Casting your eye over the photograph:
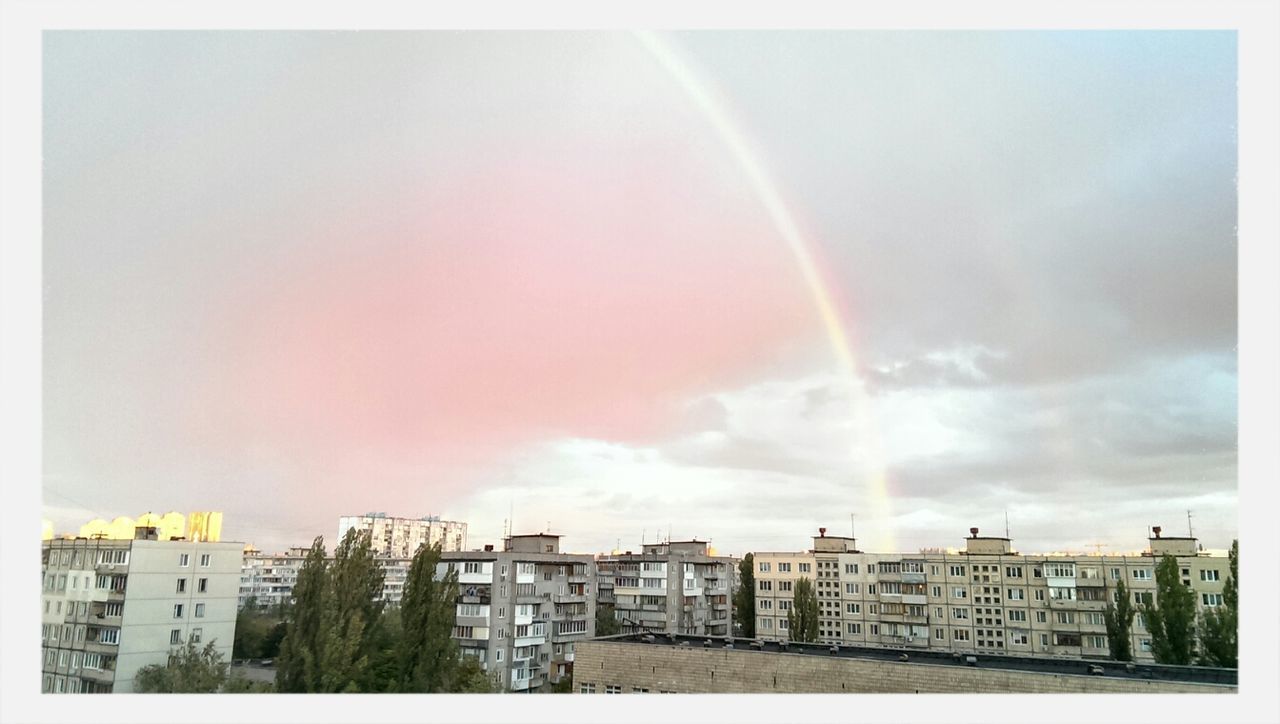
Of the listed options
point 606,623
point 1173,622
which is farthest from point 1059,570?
point 606,623

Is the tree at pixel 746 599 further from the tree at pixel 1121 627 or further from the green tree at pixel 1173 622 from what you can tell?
the green tree at pixel 1173 622

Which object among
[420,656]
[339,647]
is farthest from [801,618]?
[339,647]

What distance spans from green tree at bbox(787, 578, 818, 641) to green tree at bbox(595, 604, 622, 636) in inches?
258

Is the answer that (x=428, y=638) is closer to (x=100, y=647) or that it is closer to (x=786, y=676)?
(x=100, y=647)

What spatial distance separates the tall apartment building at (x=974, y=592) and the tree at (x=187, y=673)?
16887 mm

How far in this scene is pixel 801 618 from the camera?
2612cm

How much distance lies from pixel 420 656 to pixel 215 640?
5672 mm

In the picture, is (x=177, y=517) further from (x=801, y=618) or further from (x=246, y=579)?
(x=246, y=579)

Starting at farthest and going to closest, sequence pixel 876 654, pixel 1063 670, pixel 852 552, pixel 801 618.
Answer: pixel 852 552, pixel 801 618, pixel 876 654, pixel 1063 670

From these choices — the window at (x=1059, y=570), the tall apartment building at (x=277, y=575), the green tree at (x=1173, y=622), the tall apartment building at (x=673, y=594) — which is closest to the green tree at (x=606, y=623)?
the tall apartment building at (x=673, y=594)

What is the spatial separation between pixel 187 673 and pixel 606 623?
49.1 ft

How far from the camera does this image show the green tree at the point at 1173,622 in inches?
780

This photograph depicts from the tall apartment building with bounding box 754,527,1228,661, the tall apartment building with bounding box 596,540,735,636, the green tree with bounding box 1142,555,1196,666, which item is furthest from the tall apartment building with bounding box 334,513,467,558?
the green tree with bounding box 1142,555,1196,666

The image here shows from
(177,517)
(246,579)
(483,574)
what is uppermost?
(177,517)
